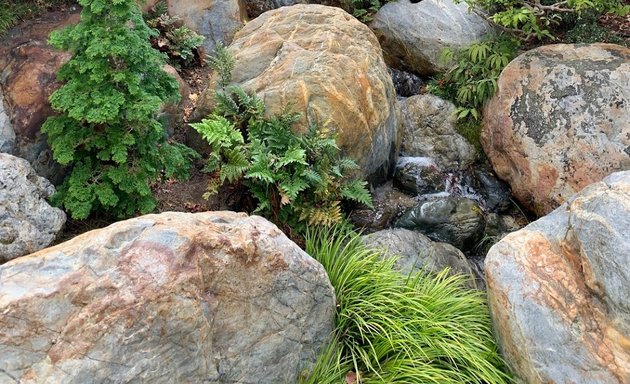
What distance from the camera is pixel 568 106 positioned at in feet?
22.8

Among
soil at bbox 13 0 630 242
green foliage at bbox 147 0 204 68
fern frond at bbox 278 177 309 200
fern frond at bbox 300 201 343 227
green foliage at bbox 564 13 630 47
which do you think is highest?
green foliage at bbox 147 0 204 68

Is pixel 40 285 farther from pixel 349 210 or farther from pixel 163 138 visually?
pixel 349 210

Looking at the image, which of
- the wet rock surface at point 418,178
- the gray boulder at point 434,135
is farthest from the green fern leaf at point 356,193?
the gray boulder at point 434,135

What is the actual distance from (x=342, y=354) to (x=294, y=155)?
2.07m

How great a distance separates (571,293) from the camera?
4078 millimetres

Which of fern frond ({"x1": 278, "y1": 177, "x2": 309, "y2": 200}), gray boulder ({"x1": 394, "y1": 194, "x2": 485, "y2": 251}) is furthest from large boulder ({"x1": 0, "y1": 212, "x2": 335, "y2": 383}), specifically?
gray boulder ({"x1": 394, "y1": 194, "x2": 485, "y2": 251})

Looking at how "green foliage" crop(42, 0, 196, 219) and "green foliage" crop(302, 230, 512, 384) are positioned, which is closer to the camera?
"green foliage" crop(302, 230, 512, 384)

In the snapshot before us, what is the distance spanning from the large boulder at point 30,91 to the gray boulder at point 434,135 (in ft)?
15.7

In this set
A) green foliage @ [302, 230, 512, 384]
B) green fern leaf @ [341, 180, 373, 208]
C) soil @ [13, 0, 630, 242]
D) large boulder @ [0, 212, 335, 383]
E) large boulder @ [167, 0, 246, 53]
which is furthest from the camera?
large boulder @ [167, 0, 246, 53]

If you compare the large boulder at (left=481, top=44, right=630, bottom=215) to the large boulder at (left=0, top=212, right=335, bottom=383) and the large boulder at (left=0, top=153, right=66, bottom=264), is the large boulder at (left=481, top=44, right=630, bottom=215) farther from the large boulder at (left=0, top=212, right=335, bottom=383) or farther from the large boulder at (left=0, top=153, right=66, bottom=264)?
the large boulder at (left=0, top=153, right=66, bottom=264)

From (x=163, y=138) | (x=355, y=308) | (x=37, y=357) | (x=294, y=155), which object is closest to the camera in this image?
(x=37, y=357)

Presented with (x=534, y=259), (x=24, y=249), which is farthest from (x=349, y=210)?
(x=24, y=249)

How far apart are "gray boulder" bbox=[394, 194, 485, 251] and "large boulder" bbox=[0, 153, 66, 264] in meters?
4.02

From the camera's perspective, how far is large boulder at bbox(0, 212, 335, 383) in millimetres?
2979
